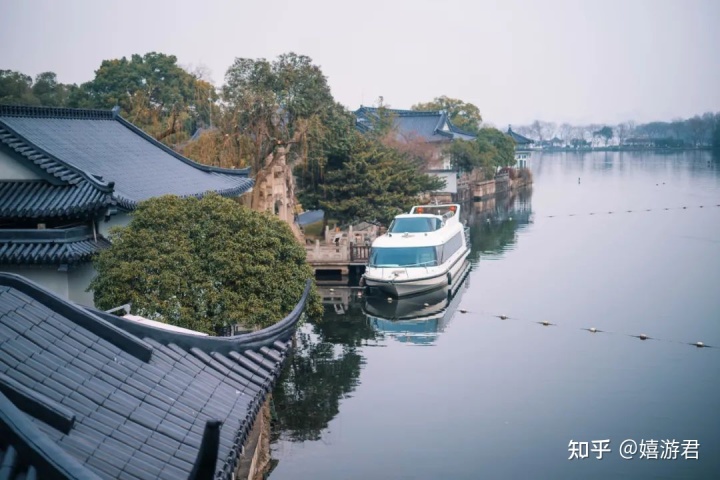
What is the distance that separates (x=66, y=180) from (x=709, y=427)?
46.2 ft

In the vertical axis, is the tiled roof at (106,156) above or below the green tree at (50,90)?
below

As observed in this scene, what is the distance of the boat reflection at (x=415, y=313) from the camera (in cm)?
2520

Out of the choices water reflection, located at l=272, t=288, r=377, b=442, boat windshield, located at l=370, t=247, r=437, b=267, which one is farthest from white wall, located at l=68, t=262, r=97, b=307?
boat windshield, located at l=370, t=247, r=437, b=267

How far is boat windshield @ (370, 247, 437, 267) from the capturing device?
1156 inches

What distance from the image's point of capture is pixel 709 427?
662 inches

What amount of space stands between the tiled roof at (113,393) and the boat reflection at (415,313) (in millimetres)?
A: 17276

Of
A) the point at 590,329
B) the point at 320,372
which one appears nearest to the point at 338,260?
the point at 590,329

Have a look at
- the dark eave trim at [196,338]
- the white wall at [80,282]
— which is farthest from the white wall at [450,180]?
the dark eave trim at [196,338]

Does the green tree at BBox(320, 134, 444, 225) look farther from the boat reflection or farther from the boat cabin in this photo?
the boat reflection

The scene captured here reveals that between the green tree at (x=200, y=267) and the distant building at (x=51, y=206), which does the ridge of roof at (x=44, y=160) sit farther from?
the green tree at (x=200, y=267)

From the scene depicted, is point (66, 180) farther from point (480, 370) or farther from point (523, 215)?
point (523, 215)

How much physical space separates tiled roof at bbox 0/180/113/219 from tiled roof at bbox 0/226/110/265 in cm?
35

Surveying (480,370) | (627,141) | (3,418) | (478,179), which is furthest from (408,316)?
(627,141)

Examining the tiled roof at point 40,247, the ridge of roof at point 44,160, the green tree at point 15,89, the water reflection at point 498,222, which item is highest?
the green tree at point 15,89
